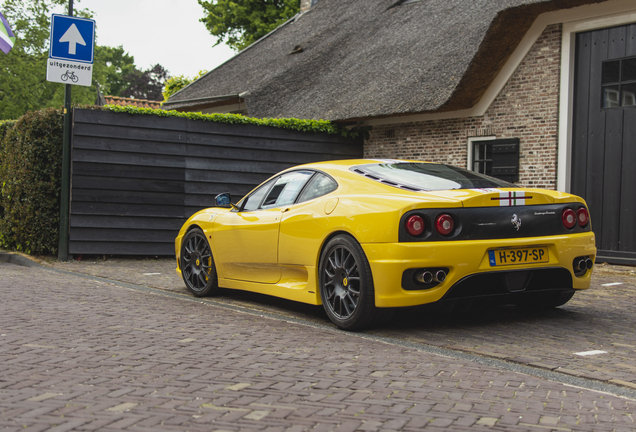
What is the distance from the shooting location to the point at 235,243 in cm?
658

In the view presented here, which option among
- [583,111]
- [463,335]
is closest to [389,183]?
[463,335]

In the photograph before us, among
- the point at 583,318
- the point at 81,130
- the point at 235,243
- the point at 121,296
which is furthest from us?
the point at 81,130

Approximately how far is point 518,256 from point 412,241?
2.93ft

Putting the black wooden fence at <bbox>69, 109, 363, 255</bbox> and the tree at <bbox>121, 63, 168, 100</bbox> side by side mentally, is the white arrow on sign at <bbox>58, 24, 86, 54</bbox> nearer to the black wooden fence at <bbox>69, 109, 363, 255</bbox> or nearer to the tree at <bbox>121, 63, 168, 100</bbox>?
the black wooden fence at <bbox>69, 109, 363, 255</bbox>

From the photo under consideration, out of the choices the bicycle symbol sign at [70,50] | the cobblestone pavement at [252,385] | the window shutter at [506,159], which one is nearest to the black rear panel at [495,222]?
the cobblestone pavement at [252,385]

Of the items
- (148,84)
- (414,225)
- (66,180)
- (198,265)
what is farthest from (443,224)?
(148,84)

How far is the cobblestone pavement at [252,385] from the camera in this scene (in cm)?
304

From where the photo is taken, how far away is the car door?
612 centimetres

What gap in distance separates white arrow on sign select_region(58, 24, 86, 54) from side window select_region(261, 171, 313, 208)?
18.1 ft

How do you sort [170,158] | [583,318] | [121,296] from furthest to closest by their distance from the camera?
[170,158] < [121,296] < [583,318]

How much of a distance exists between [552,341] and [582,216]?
1156 mm

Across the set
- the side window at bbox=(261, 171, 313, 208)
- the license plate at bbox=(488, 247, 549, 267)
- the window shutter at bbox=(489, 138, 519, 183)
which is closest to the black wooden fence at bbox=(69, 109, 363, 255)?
the window shutter at bbox=(489, 138, 519, 183)

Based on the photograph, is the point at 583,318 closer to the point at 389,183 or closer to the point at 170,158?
the point at 389,183

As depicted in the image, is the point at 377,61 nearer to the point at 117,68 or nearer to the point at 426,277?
the point at 426,277
